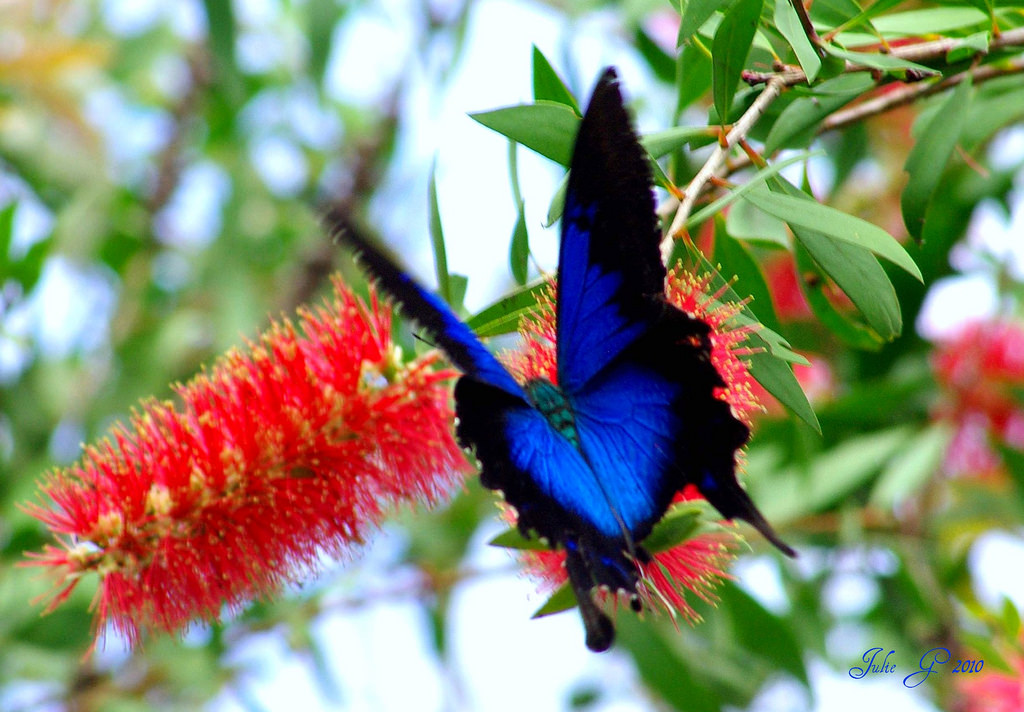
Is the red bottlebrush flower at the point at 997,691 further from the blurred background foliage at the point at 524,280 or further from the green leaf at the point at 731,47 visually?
the green leaf at the point at 731,47

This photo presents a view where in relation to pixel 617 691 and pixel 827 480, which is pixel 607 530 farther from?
pixel 617 691

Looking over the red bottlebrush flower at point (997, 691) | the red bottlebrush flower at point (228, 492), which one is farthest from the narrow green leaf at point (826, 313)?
the red bottlebrush flower at point (997, 691)

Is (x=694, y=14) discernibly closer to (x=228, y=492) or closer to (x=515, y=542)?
(x=515, y=542)

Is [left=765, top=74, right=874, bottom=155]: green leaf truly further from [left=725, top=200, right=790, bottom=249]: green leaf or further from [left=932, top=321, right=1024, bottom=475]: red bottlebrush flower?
[left=932, top=321, right=1024, bottom=475]: red bottlebrush flower

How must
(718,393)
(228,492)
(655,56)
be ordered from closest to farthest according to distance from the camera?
(718,393), (228,492), (655,56)
